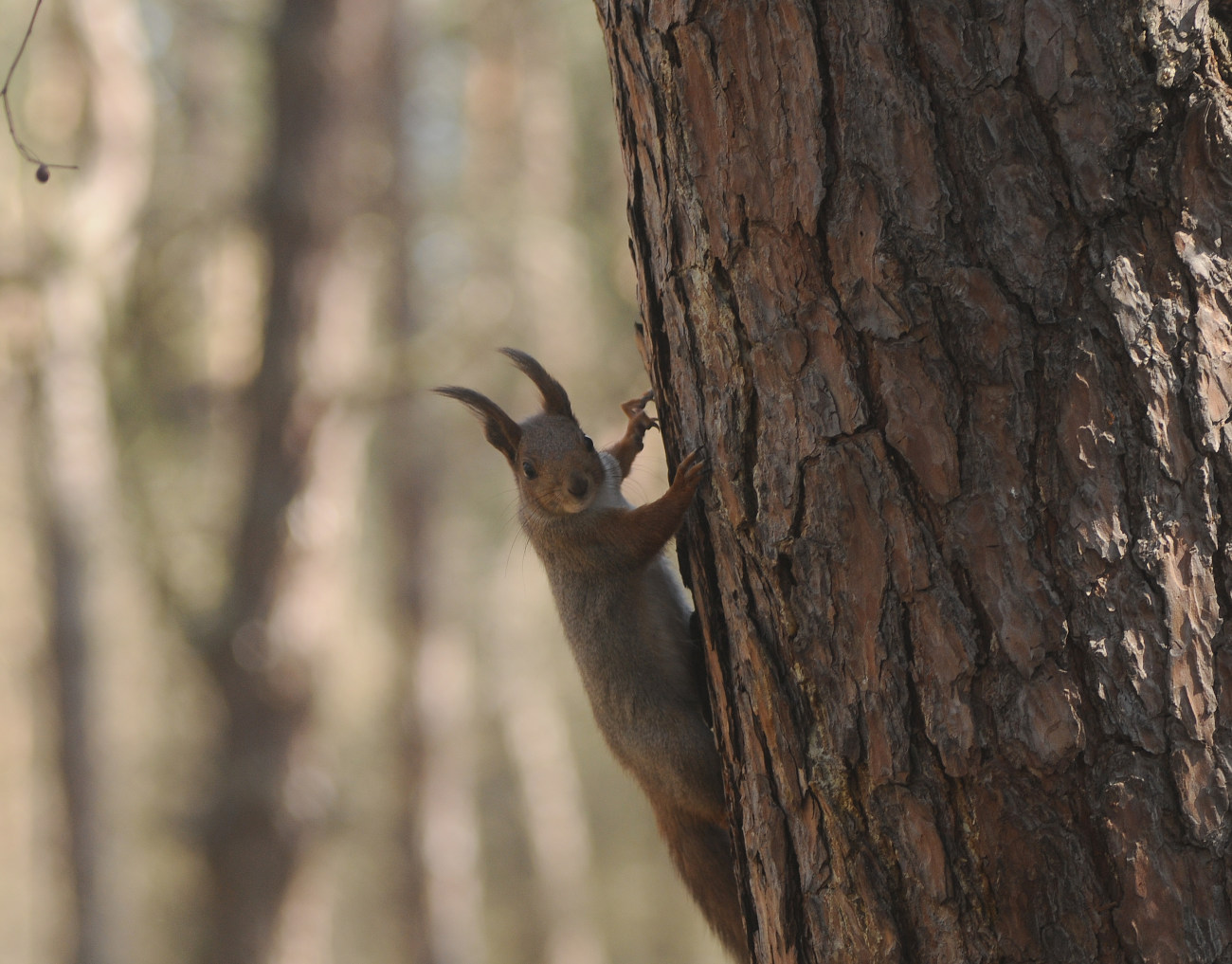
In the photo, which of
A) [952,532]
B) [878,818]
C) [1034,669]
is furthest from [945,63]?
[878,818]

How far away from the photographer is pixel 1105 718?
4.71 feet

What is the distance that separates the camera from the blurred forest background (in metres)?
5.91

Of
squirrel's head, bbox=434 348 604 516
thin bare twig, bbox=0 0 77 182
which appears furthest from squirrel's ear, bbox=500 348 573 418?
thin bare twig, bbox=0 0 77 182

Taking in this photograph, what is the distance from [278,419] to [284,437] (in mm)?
113

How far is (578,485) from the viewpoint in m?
2.96

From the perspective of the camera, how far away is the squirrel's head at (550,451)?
299 centimetres

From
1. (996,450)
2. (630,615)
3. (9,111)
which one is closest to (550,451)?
(630,615)

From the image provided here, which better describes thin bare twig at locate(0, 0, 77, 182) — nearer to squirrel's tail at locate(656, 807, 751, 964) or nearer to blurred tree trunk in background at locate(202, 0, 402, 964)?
squirrel's tail at locate(656, 807, 751, 964)

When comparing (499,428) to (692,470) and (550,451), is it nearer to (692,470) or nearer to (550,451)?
(550,451)

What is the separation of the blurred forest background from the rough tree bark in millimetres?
1785

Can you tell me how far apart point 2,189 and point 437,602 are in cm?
485

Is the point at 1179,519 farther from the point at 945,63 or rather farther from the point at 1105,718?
the point at 945,63

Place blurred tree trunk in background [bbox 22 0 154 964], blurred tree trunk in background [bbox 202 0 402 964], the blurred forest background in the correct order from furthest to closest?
blurred tree trunk in background [bbox 22 0 154 964], the blurred forest background, blurred tree trunk in background [bbox 202 0 402 964]

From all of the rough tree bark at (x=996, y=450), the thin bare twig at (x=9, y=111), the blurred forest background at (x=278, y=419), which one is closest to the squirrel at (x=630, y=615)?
the blurred forest background at (x=278, y=419)
